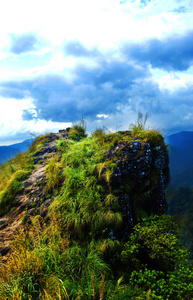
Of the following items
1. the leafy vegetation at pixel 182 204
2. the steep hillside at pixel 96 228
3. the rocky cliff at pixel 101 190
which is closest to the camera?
the steep hillside at pixel 96 228

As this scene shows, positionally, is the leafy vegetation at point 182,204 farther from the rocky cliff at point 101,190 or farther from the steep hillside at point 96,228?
the steep hillside at point 96,228

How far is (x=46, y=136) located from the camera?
12180mm

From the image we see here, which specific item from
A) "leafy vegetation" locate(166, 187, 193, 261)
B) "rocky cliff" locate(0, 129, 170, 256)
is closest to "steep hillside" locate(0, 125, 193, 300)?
"rocky cliff" locate(0, 129, 170, 256)

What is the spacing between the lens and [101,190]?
525 cm

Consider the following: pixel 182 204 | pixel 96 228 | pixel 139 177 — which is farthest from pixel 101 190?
pixel 182 204

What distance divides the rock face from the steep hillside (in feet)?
0.11

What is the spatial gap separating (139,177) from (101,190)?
54.5 inches

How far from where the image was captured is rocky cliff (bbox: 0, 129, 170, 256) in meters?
4.75

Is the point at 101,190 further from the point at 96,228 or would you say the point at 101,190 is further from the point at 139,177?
the point at 139,177

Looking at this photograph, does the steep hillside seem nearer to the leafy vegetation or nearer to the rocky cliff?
the rocky cliff

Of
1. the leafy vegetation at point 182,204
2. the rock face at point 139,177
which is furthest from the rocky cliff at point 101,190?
the leafy vegetation at point 182,204

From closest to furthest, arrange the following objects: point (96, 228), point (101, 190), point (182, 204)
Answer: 1. point (96, 228)
2. point (101, 190)
3. point (182, 204)

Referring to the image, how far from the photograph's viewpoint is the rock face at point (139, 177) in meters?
5.37

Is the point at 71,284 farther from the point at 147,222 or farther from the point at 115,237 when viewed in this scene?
the point at 147,222
